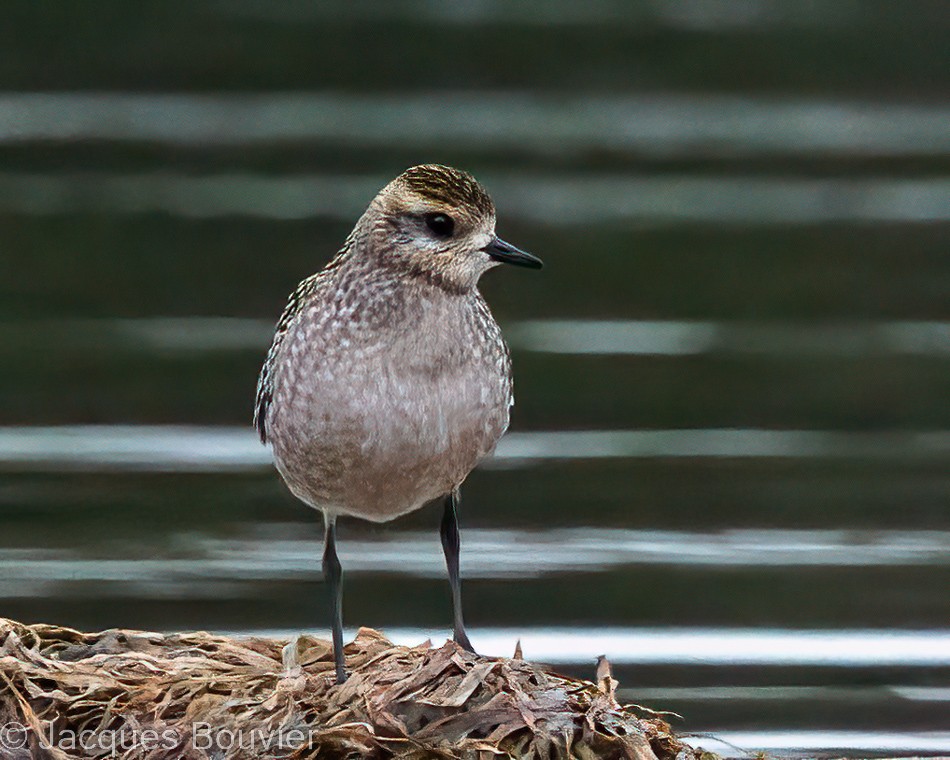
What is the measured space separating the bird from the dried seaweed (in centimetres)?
30

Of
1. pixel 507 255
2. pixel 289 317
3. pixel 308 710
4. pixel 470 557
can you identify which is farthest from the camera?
pixel 470 557

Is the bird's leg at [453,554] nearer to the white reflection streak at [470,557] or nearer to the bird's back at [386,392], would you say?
the bird's back at [386,392]

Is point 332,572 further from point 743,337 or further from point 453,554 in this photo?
point 743,337

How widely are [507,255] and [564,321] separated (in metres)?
0.98

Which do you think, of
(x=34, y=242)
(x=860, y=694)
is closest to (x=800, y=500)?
(x=860, y=694)

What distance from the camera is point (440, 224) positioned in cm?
214

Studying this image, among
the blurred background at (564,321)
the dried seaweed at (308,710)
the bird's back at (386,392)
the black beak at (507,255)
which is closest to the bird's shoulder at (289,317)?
the bird's back at (386,392)

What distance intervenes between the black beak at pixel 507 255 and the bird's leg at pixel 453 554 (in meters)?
0.53

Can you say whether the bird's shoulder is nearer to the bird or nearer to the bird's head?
the bird

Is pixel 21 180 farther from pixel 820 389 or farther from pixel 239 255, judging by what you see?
pixel 820 389

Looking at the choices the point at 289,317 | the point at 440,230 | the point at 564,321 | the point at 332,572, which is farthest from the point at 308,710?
the point at 564,321

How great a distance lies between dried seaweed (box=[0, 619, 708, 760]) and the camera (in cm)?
219

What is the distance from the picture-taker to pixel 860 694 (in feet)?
10.1

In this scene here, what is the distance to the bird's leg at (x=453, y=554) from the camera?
2.50 metres
